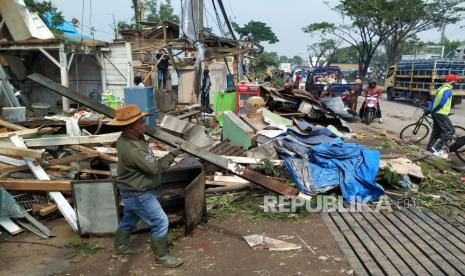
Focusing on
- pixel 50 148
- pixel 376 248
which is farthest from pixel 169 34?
pixel 376 248

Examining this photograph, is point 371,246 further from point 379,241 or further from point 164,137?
point 164,137

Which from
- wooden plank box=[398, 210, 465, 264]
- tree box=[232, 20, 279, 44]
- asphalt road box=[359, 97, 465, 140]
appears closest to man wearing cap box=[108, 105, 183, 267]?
wooden plank box=[398, 210, 465, 264]

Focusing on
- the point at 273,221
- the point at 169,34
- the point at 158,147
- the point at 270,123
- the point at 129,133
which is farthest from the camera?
the point at 169,34

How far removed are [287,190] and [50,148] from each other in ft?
14.8

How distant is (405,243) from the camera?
4.50 metres

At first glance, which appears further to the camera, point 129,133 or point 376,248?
point 376,248

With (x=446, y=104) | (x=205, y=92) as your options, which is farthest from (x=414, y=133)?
(x=205, y=92)

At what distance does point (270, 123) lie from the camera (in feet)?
30.9

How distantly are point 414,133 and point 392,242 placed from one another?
23.6 ft

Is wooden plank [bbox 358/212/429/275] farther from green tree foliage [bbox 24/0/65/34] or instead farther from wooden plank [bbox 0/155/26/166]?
green tree foliage [bbox 24/0/65/34]

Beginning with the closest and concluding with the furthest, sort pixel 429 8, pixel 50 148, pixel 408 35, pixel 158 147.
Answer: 1. pixel 50 148
2. pixel 158 147
3. pixel 429 8
4. pixel 408 35

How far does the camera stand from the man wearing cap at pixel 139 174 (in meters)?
3.64

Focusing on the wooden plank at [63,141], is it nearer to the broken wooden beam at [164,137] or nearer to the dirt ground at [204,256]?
the broken wooden beam at [164,137]

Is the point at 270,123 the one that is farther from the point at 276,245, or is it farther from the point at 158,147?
the point at 276,245
